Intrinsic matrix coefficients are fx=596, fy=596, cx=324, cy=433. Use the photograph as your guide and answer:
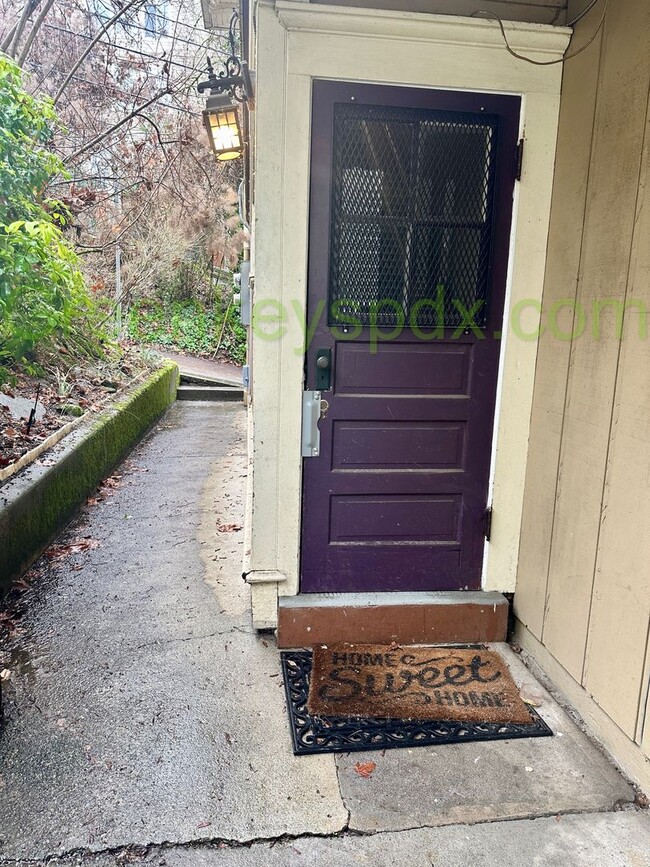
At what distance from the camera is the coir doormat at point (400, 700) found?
216 cm

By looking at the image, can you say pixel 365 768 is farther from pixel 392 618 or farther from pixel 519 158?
pixel 519 158

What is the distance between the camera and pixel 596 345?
2.24 metres

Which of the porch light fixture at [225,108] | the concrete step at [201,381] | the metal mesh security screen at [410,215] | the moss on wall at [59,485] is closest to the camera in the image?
the metal mesh security screen at [410,215]

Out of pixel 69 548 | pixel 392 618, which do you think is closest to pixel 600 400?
pixel 392 618

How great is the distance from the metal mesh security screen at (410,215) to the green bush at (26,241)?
57.4 inches

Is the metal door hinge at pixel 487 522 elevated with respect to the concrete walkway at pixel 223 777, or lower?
elevated

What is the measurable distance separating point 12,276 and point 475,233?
7.08 ft

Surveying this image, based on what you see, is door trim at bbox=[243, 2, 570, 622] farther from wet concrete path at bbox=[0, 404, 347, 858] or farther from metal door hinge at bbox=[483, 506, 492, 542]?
wet concrete path at bbox=[0, 404, 347, 858]

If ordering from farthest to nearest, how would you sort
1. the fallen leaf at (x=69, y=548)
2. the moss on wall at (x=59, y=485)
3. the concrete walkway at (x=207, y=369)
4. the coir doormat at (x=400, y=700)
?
the concrete walkway at (x=207, y=369) < the fallen leaf at (x=69, y=548) < the moss on wall at (x=59, y=485) < the coir doormat at (x=400, y=700)

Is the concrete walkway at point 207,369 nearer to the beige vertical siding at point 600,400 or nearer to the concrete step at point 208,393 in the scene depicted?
the concrete step at point 208,393

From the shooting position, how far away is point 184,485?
5.16 metres

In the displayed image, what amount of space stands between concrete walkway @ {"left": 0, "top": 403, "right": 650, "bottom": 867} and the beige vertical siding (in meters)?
0.33

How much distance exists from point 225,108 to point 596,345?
11.0ft

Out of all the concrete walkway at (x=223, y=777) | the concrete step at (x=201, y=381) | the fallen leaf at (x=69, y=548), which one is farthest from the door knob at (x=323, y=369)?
the concrete step at (x=201, y=381)
